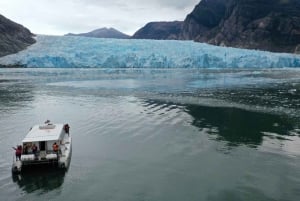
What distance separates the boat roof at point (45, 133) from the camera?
25297mm

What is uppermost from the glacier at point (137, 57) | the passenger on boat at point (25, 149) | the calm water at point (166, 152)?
the glacier at point (137, 57)

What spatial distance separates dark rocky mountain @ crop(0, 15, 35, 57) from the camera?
155m

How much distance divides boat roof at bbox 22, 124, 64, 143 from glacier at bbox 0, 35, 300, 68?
341 ft

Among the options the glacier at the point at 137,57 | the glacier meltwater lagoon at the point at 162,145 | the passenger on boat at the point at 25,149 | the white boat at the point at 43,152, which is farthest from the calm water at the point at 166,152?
the glacier at the point at 137,57

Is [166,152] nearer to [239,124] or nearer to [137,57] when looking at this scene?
[239,124]

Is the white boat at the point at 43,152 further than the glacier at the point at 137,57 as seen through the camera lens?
No

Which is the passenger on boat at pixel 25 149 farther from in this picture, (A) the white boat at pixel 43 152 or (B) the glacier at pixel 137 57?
(B) the glacier at pixel 137 57

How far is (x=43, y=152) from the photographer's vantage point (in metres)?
24.7

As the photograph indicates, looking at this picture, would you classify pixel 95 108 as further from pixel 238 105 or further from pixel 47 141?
pixel 47 141

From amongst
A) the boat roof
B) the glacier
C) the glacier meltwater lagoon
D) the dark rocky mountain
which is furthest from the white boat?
the dark rocky mountain

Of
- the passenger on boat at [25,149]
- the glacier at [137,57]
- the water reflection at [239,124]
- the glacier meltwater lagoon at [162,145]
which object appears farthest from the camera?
the glacier at [137,57]

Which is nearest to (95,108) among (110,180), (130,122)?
(130,122)

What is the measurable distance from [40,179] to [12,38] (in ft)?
513

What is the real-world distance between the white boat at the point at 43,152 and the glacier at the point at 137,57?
106330 millimetres
